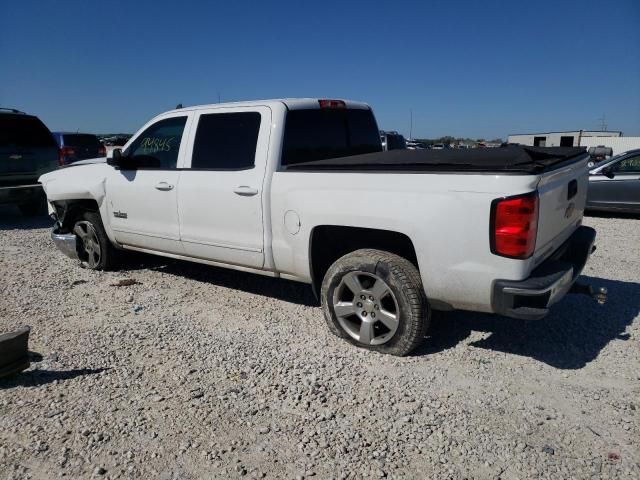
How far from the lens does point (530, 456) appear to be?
2.47 m

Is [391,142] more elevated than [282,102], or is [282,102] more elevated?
[282,102]

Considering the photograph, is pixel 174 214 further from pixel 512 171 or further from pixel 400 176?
pixel 512 171

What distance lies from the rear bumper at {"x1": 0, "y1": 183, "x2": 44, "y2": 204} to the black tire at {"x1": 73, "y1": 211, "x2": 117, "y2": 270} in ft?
11.7

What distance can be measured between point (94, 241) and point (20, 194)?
13.3ft

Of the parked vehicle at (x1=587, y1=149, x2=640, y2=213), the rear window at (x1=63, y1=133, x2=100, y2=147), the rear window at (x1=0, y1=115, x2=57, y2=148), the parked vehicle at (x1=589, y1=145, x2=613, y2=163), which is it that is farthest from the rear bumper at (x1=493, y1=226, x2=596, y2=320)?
the rear window at (x1=63, y1=133, x2=100, y2=147)

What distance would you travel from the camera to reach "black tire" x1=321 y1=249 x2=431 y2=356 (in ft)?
10.9

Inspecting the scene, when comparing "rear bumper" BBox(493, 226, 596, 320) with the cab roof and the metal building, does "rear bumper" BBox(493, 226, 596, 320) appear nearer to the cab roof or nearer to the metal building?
the cab roof

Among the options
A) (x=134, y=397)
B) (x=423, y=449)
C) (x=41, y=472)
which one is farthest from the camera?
(x=134, y=397)

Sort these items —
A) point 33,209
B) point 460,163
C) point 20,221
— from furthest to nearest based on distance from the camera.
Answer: point 33,209
point 20,221
point 460,163

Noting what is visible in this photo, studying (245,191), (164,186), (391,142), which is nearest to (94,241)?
(164,186)

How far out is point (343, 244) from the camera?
13.0 feet

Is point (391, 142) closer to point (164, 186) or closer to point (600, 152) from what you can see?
point (164, 186)

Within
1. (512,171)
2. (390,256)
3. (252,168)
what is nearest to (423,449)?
(390,256)

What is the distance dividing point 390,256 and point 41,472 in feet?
8.09
